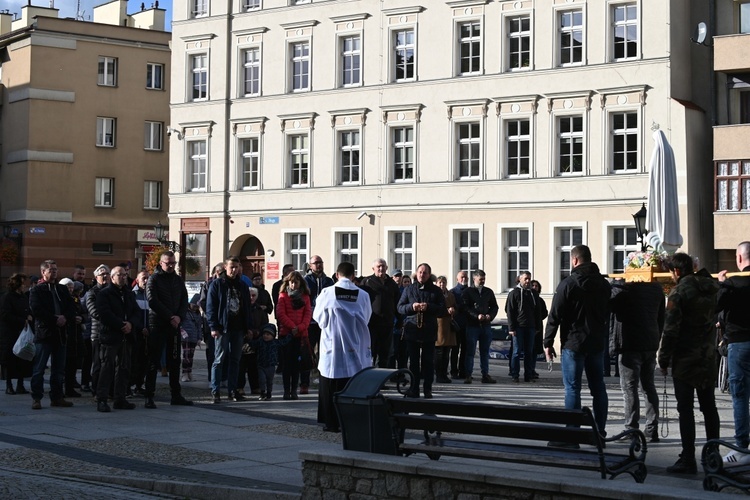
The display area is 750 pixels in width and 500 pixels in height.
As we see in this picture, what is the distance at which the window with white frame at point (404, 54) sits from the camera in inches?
1740

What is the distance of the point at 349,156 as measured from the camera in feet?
150

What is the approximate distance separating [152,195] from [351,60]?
1872cm

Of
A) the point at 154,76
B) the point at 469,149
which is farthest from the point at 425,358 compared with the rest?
the point at 154,76

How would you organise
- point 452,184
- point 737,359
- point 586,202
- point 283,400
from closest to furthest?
point 737,359
point 283,400
point 586,202
point 452,184

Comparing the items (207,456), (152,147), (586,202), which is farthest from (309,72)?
(207,456)

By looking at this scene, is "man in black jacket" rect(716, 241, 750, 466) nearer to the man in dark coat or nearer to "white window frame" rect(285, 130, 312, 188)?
the man in dark coat

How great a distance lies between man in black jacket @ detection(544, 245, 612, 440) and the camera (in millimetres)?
13164

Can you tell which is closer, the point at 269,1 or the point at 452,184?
the point at 452,184

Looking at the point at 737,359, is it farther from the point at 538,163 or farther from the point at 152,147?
the point at 152,147

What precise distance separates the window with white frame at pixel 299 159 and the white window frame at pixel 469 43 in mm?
6788

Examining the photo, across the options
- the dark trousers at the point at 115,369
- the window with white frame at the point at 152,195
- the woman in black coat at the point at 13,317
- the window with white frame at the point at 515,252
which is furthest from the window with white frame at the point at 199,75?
the dark trousers at the point at 115,369

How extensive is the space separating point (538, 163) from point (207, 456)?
96.5ft

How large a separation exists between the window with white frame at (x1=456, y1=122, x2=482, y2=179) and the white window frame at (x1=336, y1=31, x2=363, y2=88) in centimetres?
452

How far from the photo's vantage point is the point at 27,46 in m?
58.2
